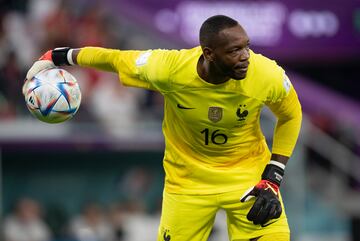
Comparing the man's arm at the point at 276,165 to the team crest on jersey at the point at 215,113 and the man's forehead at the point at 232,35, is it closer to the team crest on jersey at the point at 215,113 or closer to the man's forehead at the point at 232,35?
the team crest on jersey at the point at 215,113

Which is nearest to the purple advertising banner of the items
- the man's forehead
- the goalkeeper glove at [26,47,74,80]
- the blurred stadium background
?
the blurred stadium background

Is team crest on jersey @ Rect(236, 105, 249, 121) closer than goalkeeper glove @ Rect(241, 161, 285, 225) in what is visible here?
No

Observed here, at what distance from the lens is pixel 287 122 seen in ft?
25.8

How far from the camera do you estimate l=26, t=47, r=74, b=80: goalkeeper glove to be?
820 cm

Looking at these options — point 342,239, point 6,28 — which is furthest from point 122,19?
point 342,239

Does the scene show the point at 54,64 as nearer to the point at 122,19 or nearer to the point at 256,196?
the point at 256,196

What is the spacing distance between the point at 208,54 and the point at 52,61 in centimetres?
139

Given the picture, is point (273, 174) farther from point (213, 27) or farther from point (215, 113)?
point (213, 27)

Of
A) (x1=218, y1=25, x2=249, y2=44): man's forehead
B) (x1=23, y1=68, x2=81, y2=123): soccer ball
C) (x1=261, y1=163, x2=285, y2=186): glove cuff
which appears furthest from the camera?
(x1=23, y1=68, x2=81, y2=123): soccer ball

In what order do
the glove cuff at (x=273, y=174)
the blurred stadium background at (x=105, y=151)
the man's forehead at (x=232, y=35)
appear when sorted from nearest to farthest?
the man's forehead at (x=232, y=35), the glove cuff at (x=273, y=174), the blurred stadium background at (x=105, y=151)

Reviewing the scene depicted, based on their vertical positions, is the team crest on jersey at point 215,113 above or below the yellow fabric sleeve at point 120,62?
below

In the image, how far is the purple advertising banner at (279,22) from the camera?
17750 millimetres

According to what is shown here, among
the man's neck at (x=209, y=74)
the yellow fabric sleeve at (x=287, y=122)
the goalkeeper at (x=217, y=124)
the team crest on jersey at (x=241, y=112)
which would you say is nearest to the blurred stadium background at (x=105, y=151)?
the goalkeeper at (x=217, y=124)

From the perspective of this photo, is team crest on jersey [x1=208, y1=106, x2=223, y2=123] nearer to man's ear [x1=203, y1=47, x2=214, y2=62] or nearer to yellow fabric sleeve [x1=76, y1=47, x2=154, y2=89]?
man's ear [x1=203, y1=47, x2=214, y2=62]
